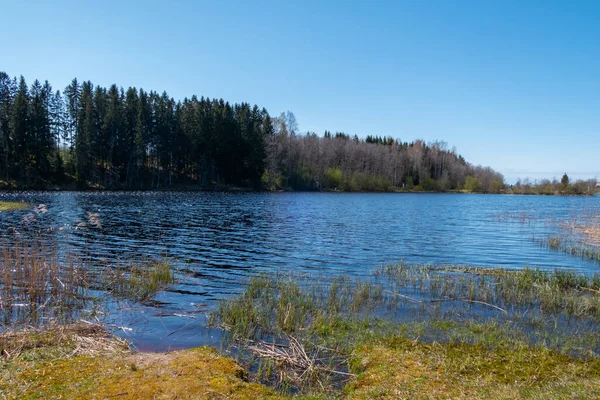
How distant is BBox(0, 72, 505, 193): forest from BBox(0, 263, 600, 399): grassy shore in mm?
81815

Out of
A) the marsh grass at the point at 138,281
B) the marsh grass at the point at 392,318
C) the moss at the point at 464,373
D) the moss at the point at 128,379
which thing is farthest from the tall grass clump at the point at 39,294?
the moss at the point at 464,373

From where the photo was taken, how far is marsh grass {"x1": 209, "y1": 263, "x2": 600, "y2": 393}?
844 centimetres

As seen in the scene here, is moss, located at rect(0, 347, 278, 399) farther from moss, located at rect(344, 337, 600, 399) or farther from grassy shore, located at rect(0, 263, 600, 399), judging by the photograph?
→ moss, located at rect(344, 337, 600, 399)

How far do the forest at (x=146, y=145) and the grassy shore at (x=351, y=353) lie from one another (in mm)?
81815

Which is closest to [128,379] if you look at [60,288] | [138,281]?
[60,288]

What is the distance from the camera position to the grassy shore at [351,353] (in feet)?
21.1

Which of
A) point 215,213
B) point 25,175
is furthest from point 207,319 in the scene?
point 25,175

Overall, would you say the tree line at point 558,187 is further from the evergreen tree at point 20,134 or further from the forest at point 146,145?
the evergreen tree at point 20,134

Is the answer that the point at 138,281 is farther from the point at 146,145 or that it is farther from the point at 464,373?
the point at 146,145

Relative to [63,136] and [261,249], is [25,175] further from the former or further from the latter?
[261,249]

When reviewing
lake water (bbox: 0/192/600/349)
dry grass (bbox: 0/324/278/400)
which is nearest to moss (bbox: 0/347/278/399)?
dry grass (bbox: 0/324/278/400)

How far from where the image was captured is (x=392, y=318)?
38.3ft

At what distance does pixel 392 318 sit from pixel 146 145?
88493 millimetres

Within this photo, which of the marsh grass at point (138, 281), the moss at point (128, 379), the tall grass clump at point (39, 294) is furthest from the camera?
the marsh grass at point (138, 281)
